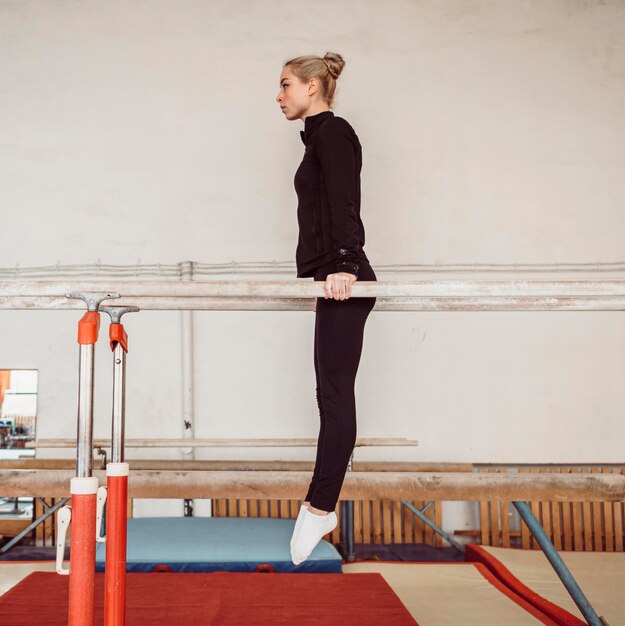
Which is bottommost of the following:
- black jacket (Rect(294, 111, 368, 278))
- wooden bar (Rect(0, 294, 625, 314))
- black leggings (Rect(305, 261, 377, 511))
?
black leggings (Rect(305, 261, 377, 511))

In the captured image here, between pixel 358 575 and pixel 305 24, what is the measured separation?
4.41 metres

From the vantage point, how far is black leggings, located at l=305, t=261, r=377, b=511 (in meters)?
1.74

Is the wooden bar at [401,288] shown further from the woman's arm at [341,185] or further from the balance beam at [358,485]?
the balance beam at [358,485]

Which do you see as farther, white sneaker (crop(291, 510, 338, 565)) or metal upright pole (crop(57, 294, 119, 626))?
white sneaker (crop(291, 510, 338, 565))

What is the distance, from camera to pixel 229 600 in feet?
7.87

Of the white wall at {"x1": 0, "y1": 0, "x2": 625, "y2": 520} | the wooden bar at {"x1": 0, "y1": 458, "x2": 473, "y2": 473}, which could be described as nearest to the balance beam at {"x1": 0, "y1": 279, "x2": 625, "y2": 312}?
the wooden bar at {"x1": 0, "y1": 458, "x2": 473, "y2": 473}

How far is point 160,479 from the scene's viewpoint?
223 cm

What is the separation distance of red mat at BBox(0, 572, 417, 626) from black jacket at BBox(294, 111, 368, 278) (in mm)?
1280

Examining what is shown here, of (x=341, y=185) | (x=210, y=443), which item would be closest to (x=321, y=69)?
(x=341, y=185)

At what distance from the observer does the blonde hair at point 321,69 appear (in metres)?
1.94

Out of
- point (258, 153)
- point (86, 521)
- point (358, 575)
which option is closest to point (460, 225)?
point (258, 153)

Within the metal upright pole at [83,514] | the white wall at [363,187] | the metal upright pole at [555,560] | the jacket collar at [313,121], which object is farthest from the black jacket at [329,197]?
the white wall at [363,187]

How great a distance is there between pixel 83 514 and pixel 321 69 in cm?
148

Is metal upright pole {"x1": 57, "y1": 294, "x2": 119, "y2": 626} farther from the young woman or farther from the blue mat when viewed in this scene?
the blue mat
